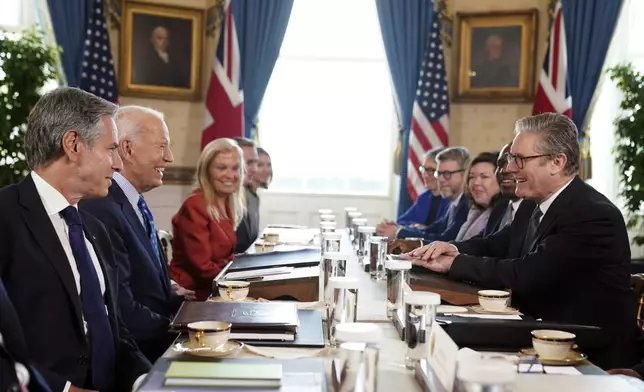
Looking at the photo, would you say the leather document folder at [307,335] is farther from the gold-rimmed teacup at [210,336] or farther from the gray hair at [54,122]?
the gray hair at [54,122]

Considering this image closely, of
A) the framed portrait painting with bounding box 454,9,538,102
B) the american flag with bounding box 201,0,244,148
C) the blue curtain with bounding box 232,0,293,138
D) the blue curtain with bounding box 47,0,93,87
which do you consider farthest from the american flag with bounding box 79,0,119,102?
the framed portrait painting with bounding box 454,9,538,102

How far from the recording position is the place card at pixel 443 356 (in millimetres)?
1582

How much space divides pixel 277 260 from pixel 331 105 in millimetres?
6017

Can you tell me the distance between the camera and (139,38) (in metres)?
8.88

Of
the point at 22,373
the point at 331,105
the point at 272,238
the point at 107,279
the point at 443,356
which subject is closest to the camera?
the point at 443,356

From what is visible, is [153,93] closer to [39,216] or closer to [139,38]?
[139,38]

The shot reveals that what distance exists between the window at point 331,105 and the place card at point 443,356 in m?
7.69

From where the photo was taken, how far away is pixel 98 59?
8578mm

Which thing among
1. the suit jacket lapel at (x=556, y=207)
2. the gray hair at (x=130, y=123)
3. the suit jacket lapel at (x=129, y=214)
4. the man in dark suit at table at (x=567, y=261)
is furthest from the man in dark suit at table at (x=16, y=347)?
the suit jacket lapel at (x=556, y=207)

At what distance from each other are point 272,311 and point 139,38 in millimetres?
7051

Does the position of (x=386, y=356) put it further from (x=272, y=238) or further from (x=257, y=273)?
(x=272, y=238)

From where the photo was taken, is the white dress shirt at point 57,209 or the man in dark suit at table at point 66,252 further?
the white dress shirt at point 57,209

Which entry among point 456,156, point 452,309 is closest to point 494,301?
point 452,309

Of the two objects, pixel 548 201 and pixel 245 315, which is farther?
pixel 548 201
